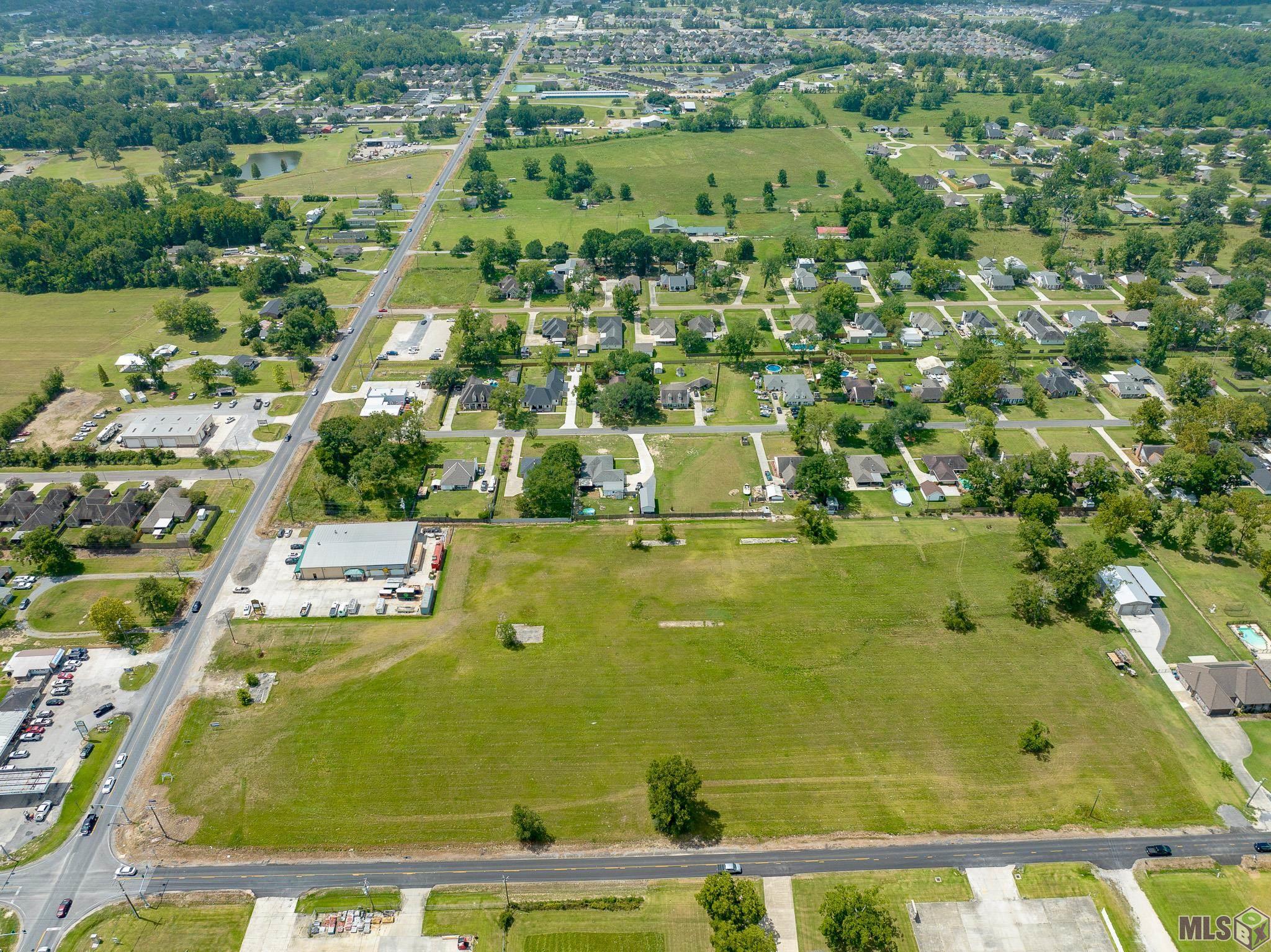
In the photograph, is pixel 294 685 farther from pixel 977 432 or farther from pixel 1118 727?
pixel 977 432

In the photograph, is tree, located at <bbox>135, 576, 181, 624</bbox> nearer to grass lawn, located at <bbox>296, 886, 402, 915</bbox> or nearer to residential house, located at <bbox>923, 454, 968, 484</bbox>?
grass lawn, located at <bbox>296, 886, 402, 915</bbox>

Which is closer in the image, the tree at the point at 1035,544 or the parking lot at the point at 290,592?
the parking lot at the point at 290,592

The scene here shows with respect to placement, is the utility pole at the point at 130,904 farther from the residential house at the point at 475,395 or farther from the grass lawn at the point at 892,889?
the residential house at the point at 475,395

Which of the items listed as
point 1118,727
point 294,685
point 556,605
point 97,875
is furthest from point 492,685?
point 1118,727

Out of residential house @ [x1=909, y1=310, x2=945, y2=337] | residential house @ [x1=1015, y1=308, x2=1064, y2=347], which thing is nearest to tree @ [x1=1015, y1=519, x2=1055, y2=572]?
residential house @ [x1=909, y1=310, x2=945, y2=337]

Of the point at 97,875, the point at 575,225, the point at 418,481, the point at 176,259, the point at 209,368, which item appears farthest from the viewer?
the point at 575,225

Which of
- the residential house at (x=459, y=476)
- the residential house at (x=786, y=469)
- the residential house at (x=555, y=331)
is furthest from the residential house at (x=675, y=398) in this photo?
the residential house at (x=459, y=476)
